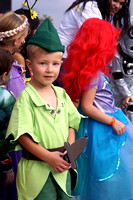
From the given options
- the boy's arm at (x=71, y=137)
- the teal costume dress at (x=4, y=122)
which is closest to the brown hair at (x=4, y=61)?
the teal costume dress at (x=4, y=122)

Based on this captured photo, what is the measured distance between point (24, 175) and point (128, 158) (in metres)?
0.98

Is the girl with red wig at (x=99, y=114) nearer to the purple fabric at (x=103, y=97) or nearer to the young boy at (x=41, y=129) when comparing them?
the purple fabric at (x=103, y=97)

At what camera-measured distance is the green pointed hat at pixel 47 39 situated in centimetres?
175

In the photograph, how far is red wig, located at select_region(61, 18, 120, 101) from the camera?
231 centimetres

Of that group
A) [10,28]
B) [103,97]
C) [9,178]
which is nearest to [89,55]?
[103,97]

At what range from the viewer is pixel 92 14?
9.56 ft

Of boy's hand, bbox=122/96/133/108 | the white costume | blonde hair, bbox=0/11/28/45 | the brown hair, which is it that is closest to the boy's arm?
the brown hair

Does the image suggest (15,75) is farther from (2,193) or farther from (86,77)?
(2,193)

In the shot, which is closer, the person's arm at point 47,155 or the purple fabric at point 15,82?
the person's arm at point 47,155

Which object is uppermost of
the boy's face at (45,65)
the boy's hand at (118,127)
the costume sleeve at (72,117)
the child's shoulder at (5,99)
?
the boy's face at (45,65)

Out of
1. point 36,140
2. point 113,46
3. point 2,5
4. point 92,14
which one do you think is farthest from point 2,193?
point 2,5

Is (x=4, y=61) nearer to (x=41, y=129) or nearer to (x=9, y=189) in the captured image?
(x=41, y=129)

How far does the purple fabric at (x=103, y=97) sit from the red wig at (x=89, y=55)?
0.23 feet

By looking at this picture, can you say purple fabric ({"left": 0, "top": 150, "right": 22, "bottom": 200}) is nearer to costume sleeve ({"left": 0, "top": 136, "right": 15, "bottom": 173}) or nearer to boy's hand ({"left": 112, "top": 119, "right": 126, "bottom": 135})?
costume sleeve ({"left": 0, "top": 136, "right": 15, "bottom": 173})
